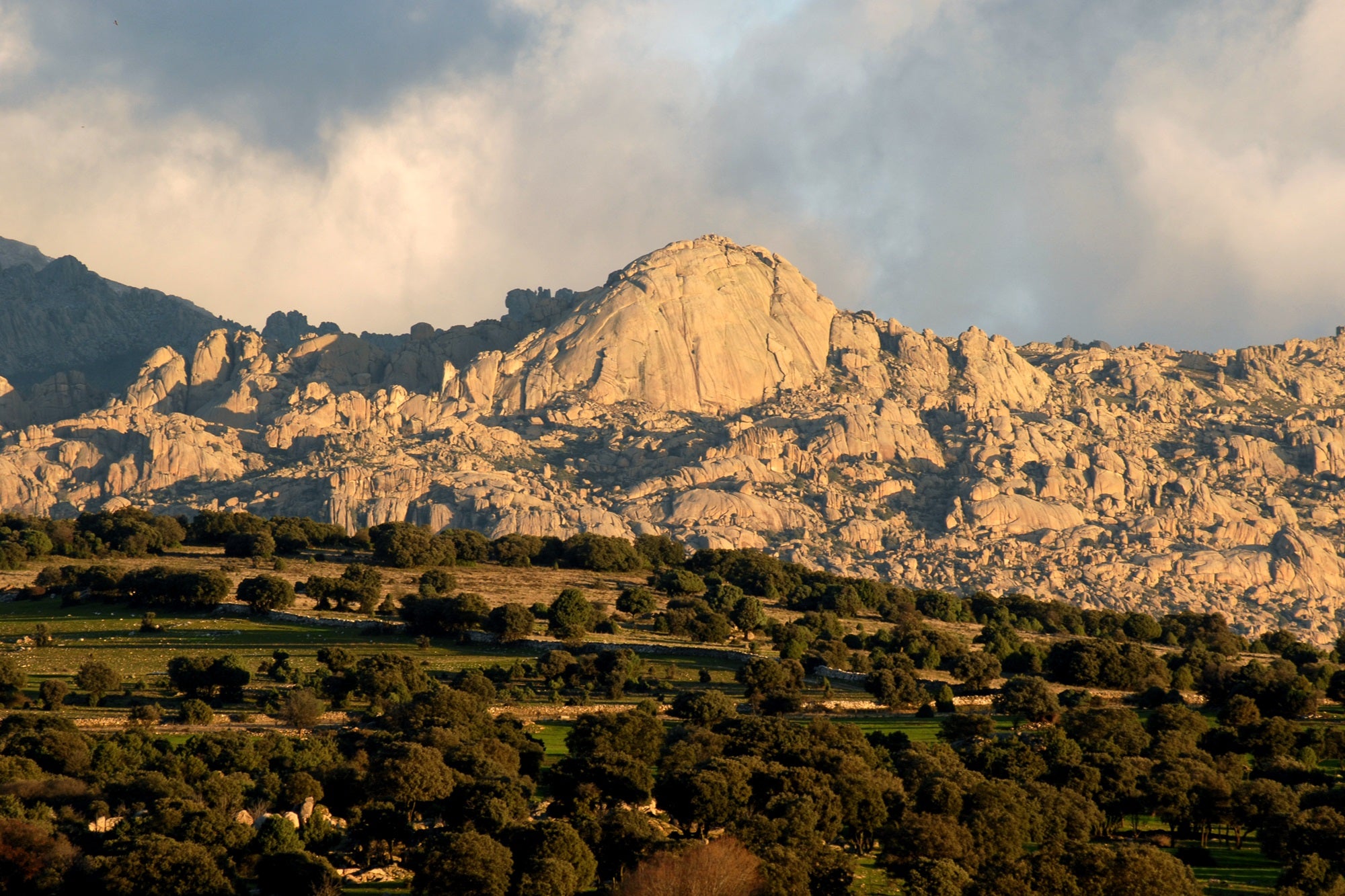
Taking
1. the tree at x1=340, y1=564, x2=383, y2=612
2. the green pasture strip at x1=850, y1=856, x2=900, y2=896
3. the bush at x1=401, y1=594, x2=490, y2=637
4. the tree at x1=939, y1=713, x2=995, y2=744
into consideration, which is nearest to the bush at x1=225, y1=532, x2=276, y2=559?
the tree at x1=340, y1=564, x2=383, y2=612

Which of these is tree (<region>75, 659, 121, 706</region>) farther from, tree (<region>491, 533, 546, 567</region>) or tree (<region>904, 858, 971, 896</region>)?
tree (<region>491, 533, 546, 567</region>)

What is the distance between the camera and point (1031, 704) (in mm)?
99625

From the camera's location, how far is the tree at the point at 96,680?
9144cm

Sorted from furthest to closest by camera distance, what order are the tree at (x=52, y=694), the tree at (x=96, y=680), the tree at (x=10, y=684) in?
the tree at (x=96, y=680), the tree at (x=10, y=684), the tree at (x=52, y=694)

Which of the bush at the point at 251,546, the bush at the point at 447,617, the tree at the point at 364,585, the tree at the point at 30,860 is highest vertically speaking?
the bush at the point at 251,546

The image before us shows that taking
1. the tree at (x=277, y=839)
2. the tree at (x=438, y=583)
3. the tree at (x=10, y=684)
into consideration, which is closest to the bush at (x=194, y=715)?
the tree at (x=10, y=684)

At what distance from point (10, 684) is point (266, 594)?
3695cm

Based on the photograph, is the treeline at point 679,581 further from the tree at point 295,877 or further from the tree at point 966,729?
the tree at point 295,877

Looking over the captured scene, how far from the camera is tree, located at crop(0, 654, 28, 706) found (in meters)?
89.6

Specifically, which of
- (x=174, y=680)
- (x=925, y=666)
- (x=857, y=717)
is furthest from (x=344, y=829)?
(x=925, y=666)

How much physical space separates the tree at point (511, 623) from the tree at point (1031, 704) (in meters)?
42.5

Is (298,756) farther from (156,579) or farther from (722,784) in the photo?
(156,579)

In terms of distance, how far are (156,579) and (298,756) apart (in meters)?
68.1

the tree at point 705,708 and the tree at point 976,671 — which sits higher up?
the tree at point 976,671
